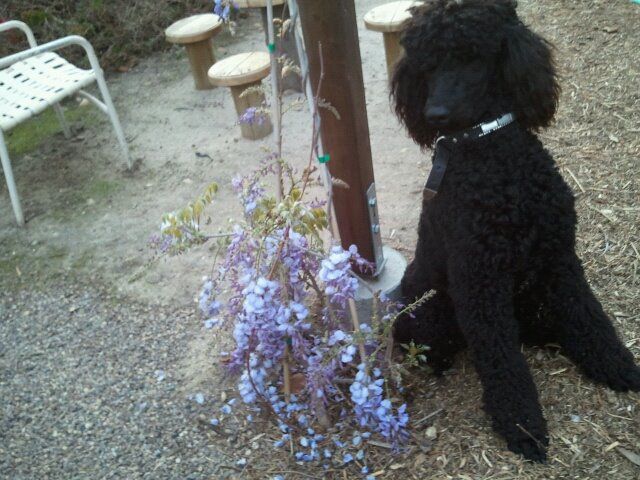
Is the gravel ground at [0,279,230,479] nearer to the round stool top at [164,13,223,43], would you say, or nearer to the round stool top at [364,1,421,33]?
the round stool top at [364,1,421,33]

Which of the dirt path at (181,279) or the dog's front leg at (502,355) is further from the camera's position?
the dirt path at (181,279)

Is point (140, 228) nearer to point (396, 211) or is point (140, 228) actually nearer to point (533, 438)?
point (396, 211)

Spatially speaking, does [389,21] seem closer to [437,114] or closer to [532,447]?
[437,114]

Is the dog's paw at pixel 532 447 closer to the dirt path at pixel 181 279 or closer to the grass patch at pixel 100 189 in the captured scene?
the dirt path at pixel 181 279

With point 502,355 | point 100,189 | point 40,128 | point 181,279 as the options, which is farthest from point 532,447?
point 40,128

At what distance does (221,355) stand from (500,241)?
1349mm

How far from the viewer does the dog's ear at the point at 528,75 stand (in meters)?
1.82

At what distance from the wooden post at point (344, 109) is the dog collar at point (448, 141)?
0.37 meters

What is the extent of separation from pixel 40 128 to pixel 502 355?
172 inches

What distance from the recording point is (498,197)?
1881mm

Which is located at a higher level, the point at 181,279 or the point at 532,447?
the point at 532,447

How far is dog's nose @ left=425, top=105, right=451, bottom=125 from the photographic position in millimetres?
1857

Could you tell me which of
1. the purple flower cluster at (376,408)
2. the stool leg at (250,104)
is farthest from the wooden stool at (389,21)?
the purple flower cluster at (376,408)

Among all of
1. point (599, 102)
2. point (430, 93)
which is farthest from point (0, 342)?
point (599, 102)
